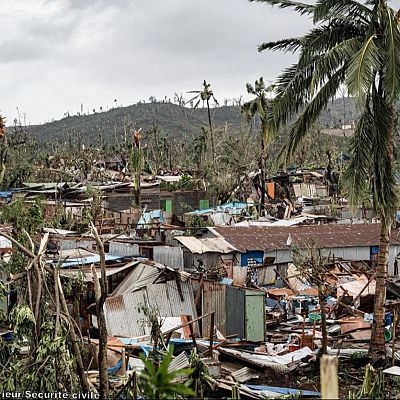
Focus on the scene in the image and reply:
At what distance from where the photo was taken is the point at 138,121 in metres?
87.2

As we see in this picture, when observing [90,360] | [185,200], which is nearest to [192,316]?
[90,360]

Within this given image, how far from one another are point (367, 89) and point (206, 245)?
10.1 meters

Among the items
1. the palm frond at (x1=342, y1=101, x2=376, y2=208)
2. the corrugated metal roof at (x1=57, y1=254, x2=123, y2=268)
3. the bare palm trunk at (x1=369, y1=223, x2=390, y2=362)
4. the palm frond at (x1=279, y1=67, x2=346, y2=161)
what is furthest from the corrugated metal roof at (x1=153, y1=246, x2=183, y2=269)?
the palm frond at (x1=342, y1=101, x2=376, y2=208)

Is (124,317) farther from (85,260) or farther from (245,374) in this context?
(245,374)

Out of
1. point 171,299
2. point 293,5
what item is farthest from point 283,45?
point 171,299

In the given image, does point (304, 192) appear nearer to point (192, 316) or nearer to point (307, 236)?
point (307, 236)

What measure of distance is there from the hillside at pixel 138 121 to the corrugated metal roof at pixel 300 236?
195ft

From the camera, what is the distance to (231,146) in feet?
133

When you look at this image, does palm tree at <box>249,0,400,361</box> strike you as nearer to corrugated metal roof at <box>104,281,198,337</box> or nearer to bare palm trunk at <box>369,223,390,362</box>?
bare palm trunk at <box>369,223,390,362</box>

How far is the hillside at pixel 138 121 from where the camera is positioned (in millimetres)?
85875

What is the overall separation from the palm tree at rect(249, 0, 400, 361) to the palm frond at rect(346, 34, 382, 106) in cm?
2

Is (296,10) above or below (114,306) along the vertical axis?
above

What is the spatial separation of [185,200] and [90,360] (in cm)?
2486

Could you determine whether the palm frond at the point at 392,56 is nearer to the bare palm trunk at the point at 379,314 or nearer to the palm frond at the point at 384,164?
the palm frond at the point at 384,164
